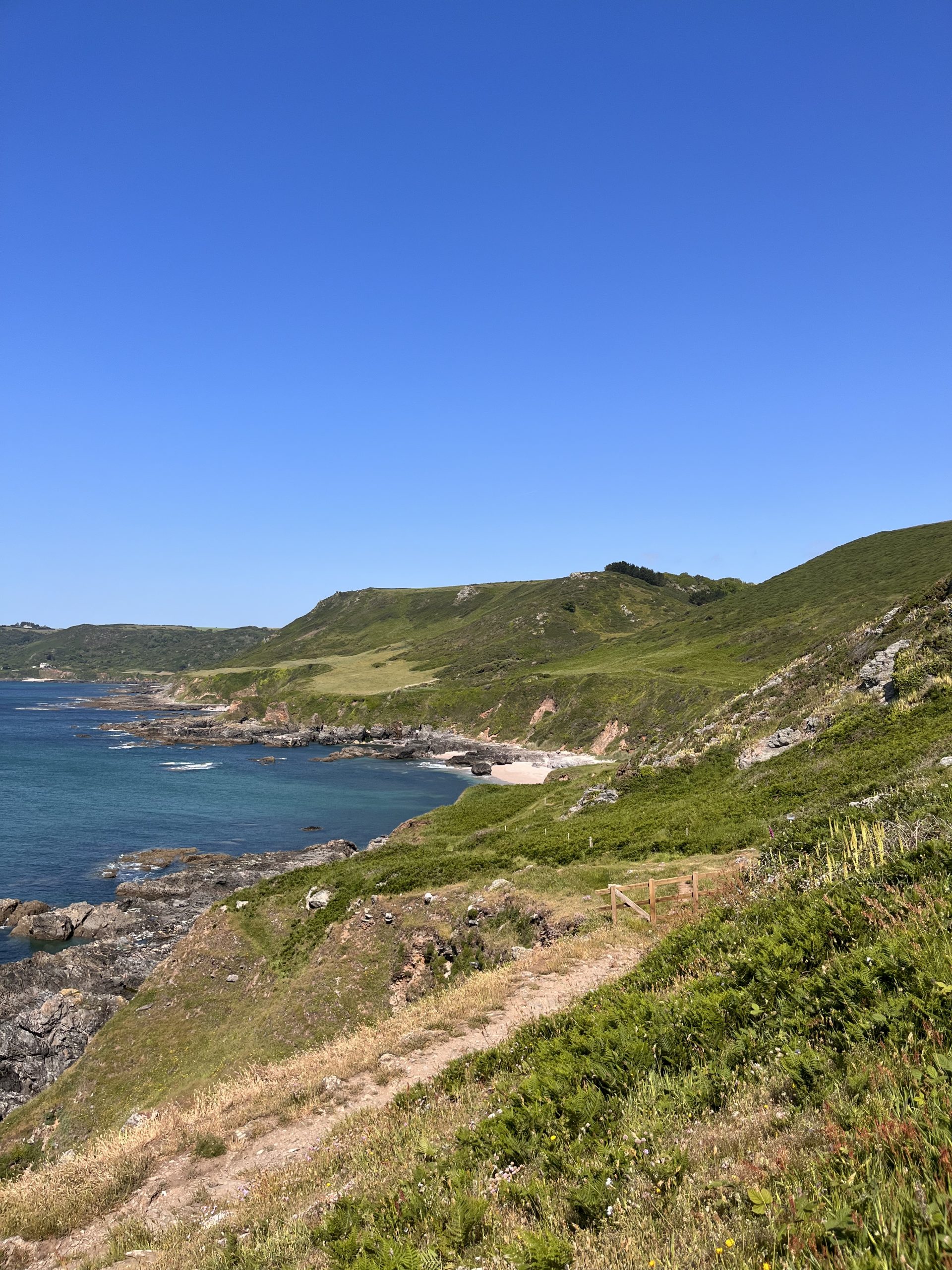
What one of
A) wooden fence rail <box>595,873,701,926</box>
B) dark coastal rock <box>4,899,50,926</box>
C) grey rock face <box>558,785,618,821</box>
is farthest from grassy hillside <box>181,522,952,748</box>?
dark coastal rock <box>4,899,50,926</box>

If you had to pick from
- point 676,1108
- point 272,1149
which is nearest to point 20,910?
point 272,1149

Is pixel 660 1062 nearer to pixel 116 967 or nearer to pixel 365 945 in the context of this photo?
pixel 365 945

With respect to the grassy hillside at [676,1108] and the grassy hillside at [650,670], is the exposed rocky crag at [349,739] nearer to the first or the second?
the grassy hillside at [650,670]

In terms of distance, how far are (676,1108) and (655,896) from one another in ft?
42.1

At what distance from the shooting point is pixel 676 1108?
24.3ft

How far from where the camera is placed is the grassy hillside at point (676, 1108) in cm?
509

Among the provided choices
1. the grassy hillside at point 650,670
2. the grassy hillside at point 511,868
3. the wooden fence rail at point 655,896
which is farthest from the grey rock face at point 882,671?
the grassy hillside at point 650,670

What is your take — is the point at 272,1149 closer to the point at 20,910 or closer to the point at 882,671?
the point at 882,671

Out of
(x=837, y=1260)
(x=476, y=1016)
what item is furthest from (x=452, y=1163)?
(x=476, y=1016)

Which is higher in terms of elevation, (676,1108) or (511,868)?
(676,1108)

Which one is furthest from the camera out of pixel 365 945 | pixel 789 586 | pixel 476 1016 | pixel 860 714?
pixel 789 586

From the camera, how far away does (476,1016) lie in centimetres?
1485

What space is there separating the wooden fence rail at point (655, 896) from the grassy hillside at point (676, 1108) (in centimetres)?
199

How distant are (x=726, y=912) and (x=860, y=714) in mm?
20687
